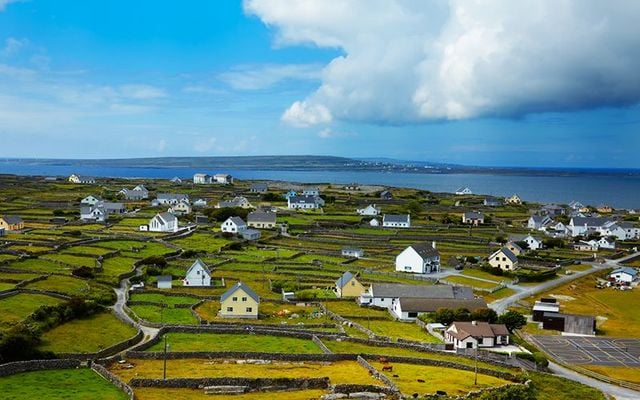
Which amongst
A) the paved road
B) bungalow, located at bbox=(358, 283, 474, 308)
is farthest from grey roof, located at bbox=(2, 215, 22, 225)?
the paved road

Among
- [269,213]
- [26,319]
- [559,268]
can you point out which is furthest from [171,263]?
[559,268]

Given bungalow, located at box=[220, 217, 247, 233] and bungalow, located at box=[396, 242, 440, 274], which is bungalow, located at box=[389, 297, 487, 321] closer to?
bungalow, located at box=[396, 242, 440, 274]

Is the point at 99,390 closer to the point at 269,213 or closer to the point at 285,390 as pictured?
the point at 285,390

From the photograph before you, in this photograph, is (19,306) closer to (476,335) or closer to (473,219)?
(476,335)

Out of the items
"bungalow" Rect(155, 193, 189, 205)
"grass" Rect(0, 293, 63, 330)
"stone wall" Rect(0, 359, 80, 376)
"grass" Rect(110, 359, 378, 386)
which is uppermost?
"bungalow" Rect(155, 193, 189, 205)

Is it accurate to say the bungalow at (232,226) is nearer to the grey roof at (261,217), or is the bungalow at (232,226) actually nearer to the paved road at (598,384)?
the grey roof at (261,217)
